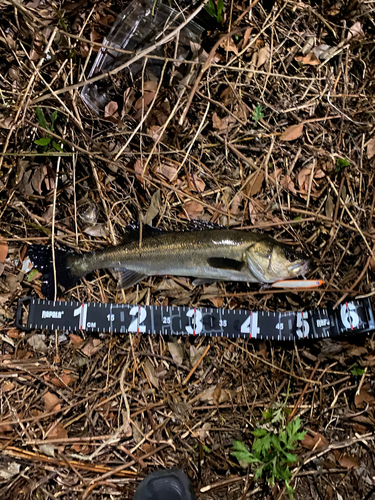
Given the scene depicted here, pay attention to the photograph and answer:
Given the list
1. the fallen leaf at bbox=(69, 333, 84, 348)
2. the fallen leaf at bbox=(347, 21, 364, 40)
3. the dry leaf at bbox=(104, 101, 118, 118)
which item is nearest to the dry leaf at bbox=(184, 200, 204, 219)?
the dry leaf at bbox=(104, 101, 118, 118)

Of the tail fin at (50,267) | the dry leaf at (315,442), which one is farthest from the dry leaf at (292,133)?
the dry leaf at (315,442)

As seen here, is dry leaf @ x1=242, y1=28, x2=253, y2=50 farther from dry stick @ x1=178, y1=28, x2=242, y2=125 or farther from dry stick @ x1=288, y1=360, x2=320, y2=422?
dry stick @ x1=288, y1=360, x2=320, y2=422

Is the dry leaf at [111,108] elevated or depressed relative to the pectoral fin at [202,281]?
elevated

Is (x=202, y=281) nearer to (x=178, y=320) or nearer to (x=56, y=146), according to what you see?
(x=178, y=320)

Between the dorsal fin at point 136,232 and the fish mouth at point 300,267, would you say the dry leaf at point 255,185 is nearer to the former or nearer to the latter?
the fish mouth at point 300,267

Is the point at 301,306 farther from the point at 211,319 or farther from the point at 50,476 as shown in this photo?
the point at 50,476

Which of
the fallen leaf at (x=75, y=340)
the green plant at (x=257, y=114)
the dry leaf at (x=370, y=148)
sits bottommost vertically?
the fallen leaf at (x=75, y=340)

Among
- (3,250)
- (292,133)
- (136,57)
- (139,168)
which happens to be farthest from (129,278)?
(292,133)
